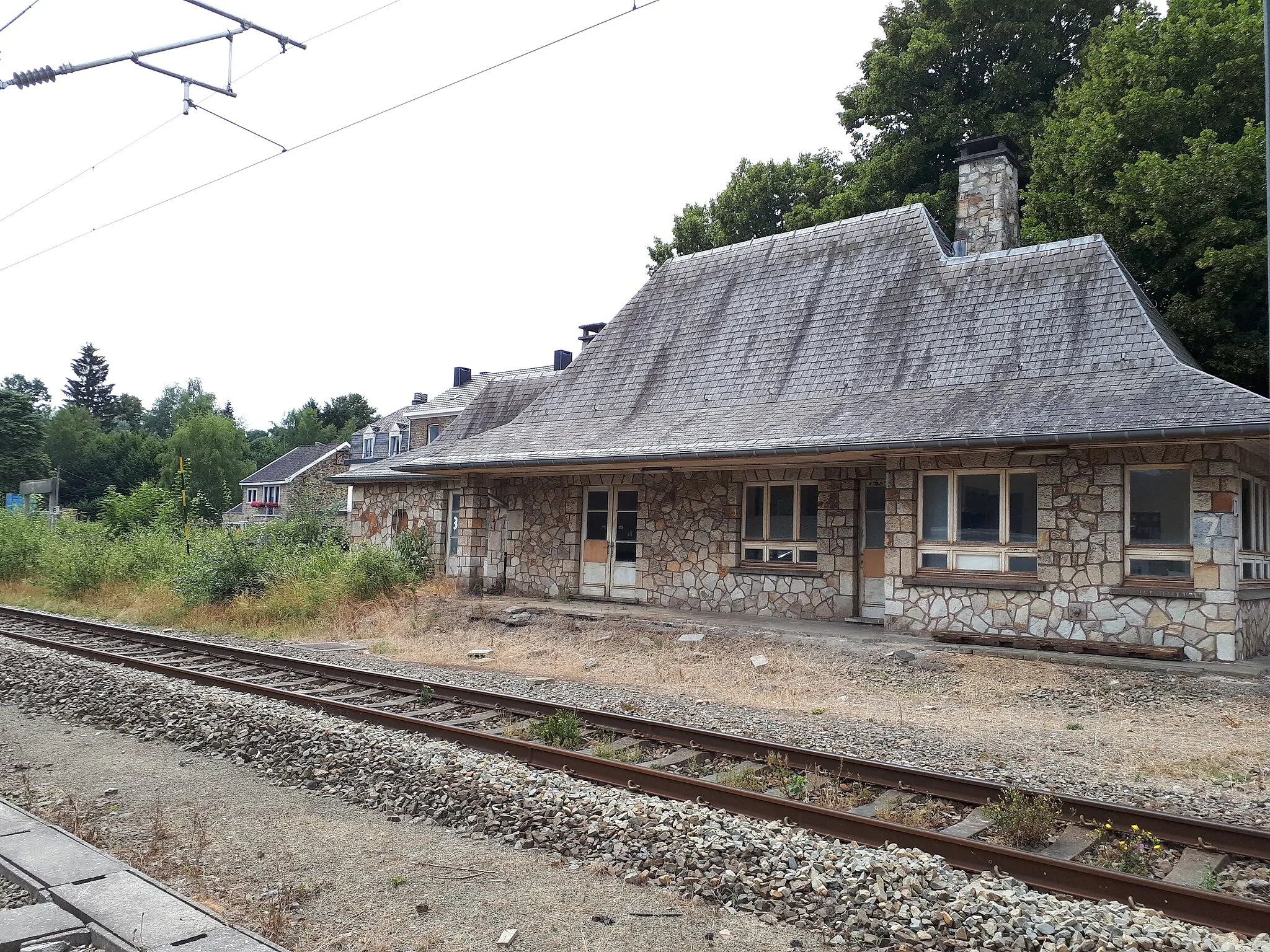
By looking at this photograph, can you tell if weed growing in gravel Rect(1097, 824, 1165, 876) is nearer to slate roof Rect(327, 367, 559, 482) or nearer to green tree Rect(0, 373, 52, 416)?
slate roof Rect(327, 367, 559, 482)

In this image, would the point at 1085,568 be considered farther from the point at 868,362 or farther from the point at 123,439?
the point at 123,439

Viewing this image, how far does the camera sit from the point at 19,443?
59000 millimetres

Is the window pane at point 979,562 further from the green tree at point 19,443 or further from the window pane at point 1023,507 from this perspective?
the green tree at point 19,443

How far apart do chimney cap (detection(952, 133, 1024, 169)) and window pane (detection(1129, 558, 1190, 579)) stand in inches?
318

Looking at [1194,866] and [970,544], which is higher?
[970,544]

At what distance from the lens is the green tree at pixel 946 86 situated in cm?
2497

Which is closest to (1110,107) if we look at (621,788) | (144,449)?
(621,788)

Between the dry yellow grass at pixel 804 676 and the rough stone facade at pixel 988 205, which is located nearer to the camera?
the dry yellow grass at pixel 804 676

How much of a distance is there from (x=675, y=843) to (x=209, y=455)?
69.8m

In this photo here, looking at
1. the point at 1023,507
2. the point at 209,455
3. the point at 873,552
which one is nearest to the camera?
the point at 1023,507

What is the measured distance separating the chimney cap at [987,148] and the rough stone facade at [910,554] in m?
6.40

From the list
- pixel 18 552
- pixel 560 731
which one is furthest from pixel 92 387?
pixel 560 731

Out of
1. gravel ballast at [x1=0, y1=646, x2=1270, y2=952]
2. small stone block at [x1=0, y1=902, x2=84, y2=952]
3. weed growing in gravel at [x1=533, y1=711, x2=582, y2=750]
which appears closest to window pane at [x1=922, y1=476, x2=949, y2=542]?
weed growing in gravel at [x1=533, y1=711, x2=582, y2=750]

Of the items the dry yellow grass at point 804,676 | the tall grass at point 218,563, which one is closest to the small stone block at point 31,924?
the dry yellow grass at point 804,676
